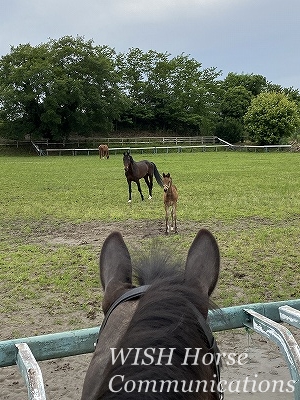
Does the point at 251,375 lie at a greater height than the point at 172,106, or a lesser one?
lesser

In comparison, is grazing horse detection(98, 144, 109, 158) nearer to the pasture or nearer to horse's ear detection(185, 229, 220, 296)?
the pasture

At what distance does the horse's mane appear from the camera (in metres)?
0.82

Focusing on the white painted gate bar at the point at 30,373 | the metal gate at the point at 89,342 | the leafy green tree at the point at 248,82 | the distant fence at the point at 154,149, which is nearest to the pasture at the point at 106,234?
the metal gate at the point at 89,342

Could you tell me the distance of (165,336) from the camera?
0.89 meters

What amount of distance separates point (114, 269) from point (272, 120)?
132ft

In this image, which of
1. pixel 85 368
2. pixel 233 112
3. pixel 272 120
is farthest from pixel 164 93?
pixel 85 368

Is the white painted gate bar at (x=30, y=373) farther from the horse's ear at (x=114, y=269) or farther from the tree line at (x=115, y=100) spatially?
the tree line at (x=115, y=100)

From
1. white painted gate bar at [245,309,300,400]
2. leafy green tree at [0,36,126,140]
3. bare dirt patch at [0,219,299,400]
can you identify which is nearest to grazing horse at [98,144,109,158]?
leafy green tree at [0,36,126,140]

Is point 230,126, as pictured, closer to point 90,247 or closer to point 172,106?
point 172,106

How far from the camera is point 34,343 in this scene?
5.34ft

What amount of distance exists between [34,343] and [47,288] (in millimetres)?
3731

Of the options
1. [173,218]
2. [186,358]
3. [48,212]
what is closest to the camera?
[186,358]

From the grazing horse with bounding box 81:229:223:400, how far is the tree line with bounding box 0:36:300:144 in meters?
36.3

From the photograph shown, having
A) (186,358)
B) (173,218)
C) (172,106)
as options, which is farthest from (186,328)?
(172,106)
